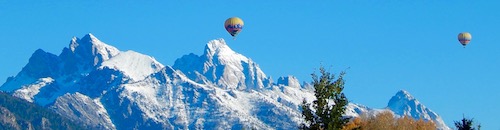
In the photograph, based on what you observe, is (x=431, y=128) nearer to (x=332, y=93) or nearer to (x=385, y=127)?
(x=385, y=127)

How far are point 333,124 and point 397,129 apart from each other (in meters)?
63.2

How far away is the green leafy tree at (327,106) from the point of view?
80.2 metres

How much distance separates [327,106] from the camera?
80750 millimetres

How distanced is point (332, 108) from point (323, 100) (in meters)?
1.40

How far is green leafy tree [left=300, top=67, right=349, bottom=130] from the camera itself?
80.2 m

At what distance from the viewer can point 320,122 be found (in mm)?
80938

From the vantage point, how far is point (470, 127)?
106 meters

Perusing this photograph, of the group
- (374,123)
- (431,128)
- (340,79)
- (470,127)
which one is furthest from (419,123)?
(340,79)

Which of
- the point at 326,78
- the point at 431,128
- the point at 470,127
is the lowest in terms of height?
the point at 326,78

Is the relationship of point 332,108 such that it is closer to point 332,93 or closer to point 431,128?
point 332,93

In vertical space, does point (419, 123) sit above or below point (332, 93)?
above

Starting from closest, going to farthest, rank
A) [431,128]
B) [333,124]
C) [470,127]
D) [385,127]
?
[333,124]
[470,127]
[385,127]
[431,128]

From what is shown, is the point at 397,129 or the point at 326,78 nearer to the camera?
the point at 326,78

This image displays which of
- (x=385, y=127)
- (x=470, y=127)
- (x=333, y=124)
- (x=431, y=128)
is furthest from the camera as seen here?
(x=431, y=128)
